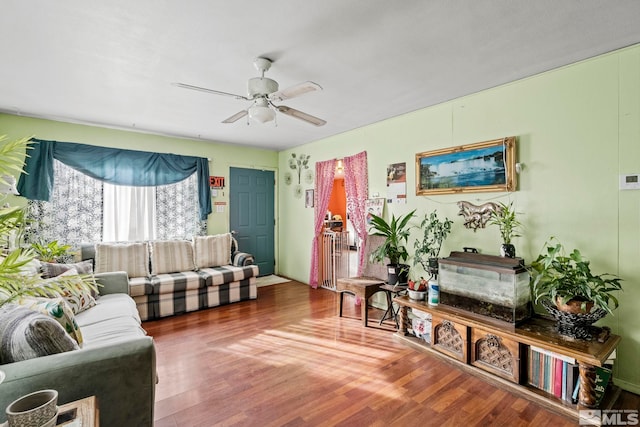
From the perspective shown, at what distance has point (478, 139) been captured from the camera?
3.12 metres

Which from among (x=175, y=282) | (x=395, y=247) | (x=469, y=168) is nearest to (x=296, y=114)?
(x=469, y=168)

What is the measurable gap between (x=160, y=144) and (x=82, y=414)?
4435 millimetres

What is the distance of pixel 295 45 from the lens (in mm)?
2230

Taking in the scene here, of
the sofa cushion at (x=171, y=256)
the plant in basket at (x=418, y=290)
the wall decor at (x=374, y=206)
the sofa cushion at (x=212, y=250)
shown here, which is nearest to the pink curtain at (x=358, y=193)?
the wall decor at (x=374, y=206)

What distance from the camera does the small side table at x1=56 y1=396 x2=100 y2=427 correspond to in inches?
44.8

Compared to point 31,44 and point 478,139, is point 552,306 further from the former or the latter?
point 31,44

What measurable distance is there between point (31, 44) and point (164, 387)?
2728 mm

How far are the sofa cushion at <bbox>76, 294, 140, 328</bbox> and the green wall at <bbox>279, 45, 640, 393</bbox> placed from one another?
3.28 meters

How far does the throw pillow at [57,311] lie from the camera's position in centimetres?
181

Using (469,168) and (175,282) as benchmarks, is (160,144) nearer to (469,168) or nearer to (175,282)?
(175,282)

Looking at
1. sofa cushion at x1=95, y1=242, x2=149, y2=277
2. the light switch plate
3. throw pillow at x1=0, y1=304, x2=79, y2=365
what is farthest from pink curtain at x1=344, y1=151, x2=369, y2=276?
throw pillow at x1=0, y1=304, x2=79, y2=365

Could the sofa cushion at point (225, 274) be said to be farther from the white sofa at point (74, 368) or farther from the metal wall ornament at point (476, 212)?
the metal wall ornament at point (476, 212)

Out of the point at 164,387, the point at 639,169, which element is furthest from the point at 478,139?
the point at 164,387

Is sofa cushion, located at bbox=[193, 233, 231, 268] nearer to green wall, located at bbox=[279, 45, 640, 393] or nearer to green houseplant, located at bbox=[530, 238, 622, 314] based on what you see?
green wall, located at bbox=[279, 45, 640, 393]
